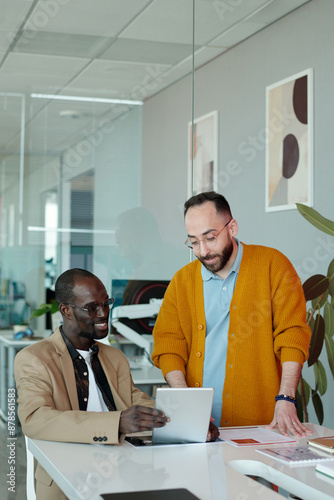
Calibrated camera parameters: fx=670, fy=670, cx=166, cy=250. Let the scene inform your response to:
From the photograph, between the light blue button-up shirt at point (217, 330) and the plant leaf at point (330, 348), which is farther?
the plant leaf at point (330, 348)

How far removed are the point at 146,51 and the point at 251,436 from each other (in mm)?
2648

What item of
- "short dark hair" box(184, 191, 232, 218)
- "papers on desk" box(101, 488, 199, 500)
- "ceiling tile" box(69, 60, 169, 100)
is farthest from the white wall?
"papers on desk" box(101, 488, 199, 500)

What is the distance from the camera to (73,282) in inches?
91.1

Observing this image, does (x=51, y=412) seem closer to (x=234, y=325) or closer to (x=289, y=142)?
(x=234, y=325)

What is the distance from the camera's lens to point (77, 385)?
2.27 metres

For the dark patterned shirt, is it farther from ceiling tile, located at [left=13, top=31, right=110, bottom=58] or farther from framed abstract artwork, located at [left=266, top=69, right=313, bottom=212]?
framed abstract artwork, located at [left=266, top=69, right=313, bottom=212]

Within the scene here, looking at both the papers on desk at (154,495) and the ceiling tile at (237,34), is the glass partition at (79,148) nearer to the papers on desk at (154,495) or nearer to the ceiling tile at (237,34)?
the ceiling tile at (237,34)

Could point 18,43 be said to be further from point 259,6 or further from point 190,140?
point 259,6

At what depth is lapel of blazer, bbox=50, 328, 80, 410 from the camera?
223cm

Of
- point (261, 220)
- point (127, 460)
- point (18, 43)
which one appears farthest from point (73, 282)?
point (261, 220)

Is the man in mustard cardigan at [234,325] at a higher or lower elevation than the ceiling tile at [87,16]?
lower

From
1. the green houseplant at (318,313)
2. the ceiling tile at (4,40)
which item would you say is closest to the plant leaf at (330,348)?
the green houseplant at (318,313)

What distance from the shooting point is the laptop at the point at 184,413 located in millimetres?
1935

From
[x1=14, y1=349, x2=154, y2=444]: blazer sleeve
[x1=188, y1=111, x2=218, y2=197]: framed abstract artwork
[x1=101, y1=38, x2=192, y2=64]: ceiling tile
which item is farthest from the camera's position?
[x1=188, y1=111, x2=218, y2=197]: framed abstract artwork
